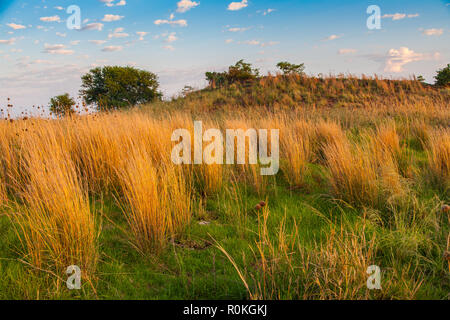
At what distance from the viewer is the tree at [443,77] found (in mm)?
22250

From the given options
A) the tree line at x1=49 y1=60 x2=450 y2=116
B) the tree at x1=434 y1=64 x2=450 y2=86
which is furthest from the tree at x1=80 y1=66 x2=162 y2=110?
the tree at x1=434 y1=64 x2=450 y2=86

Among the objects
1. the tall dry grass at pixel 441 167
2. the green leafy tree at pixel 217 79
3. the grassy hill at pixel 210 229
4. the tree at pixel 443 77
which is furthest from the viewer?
the green leafy tree at pixel 217 79

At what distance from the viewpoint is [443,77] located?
22.5 meters

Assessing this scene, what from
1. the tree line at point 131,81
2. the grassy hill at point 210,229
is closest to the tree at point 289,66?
the tree line at point 131,81

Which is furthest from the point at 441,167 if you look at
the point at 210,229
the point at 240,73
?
the point at 240,73

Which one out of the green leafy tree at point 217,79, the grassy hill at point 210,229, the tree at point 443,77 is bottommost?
the grassy hill at point 210,229

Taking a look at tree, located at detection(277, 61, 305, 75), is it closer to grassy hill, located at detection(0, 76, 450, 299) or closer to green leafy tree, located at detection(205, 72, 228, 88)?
green leafy tree, located at detection(205, 72, 228, 88)

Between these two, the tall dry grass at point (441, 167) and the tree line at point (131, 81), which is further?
the tree line at point (131, 81)

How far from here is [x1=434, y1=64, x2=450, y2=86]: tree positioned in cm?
2225

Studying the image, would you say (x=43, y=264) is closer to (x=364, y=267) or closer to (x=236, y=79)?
(x=364, y=267)

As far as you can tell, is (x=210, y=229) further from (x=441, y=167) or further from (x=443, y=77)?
(x=443, y=77)

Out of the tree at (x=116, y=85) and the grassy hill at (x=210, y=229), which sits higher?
the tree at (x=116, y=85)

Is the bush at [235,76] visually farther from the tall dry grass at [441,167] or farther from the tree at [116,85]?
the tall dry grass at [441,167]
